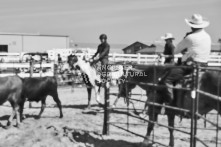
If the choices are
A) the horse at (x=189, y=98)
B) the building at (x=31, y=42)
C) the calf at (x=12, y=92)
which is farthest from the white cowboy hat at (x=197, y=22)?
the building at (x=31, y=42)

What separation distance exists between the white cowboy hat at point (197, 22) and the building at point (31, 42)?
3795cm

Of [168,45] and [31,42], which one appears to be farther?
[31,42]

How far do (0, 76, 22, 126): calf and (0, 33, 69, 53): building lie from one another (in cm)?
3535

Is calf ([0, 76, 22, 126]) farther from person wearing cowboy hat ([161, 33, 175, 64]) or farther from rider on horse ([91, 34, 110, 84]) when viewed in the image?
person wearing cowboy hat ([161, 33, 175, 64])

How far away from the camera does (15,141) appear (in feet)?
19.7

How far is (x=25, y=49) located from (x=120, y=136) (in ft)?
125

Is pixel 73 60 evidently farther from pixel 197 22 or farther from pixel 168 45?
pixel 197 22

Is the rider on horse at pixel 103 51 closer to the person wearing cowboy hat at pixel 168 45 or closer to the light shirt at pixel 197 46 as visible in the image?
the person wearing cowboy hat at pixel 168 45

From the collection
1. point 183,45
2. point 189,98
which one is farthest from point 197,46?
point 189,98

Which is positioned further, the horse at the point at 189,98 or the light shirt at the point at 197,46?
the light shirt at the point at 197,46

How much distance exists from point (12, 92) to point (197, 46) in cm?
415

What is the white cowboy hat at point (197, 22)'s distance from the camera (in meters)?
Answer: 5.15

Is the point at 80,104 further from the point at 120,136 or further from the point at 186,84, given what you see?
the point at 186,84

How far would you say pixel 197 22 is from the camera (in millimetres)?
5172
